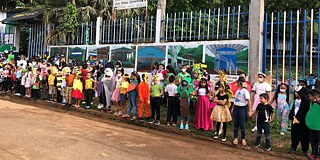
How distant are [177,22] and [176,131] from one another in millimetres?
4779

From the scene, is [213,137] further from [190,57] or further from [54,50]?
[54,50]

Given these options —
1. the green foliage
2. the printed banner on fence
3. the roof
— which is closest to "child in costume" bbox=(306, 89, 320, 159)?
the printed banner on fence

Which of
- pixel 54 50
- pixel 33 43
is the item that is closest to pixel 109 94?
pixel 54 50

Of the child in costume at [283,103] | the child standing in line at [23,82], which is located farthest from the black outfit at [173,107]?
the child standing in line at [23,82]

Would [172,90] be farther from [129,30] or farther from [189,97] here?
[129,30]

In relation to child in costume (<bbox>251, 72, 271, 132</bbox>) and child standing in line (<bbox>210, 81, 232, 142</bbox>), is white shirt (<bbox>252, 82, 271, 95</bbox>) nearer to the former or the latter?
child in costume (<bbox>251, 72, 271, 132</bbox>)

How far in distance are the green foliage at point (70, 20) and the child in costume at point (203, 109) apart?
10.0 metres

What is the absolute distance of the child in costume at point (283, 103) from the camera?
27.2 ft

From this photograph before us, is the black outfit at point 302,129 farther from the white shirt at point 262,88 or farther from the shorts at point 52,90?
the shorts at point 52,90

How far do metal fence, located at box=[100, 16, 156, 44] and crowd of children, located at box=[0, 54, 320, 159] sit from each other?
1.49 metres

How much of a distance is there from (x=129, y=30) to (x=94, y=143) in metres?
7.95

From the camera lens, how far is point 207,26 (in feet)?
37.5

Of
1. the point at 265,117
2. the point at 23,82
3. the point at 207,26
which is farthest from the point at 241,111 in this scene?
Result: the point at 23,82

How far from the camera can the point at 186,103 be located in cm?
895
